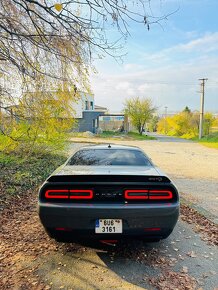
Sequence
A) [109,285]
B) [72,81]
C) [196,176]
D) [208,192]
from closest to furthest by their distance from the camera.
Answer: [109,285]
[72,81]
[208,192]
[196,176]

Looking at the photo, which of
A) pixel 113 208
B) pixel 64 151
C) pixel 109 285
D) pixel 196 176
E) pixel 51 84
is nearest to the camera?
pixel 109 285

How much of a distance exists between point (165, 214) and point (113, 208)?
0.63 metres

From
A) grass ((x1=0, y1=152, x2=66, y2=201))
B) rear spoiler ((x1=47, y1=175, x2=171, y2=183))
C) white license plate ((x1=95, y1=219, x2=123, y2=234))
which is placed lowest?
grass ((x1=0, y1=152, x2=66, y2=201))

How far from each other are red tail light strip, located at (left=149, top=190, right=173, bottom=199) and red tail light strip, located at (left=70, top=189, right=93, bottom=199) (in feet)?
2.40

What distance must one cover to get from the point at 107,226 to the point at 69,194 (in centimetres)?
59

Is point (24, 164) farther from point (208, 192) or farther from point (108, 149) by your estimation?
point (208, 192)

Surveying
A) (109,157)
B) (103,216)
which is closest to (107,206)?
(103,216)

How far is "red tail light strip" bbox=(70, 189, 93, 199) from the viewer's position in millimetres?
3264

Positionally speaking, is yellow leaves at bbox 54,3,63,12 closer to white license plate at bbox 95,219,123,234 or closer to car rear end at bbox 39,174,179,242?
car rear end at bbox 39,174,179,242

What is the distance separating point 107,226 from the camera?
3168 mm

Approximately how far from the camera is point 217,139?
1339 inches

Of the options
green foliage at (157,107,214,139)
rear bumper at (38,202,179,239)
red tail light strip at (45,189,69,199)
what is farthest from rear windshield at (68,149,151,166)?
green foliage at (157,107,214,139)

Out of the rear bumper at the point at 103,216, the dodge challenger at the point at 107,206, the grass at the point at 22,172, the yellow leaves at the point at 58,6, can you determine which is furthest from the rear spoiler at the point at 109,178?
the grass at the point at 22,172

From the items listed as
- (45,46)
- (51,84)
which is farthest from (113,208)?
(51,84)
